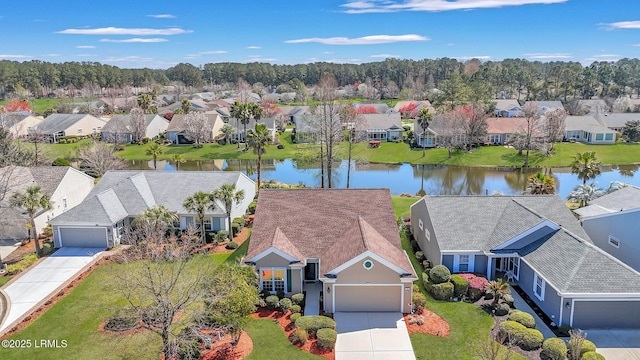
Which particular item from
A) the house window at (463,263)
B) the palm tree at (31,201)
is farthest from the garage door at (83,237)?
the house window at (463,263)

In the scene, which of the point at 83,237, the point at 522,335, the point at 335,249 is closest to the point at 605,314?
the point at 522,335

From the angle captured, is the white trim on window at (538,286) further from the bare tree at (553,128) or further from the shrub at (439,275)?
the bare tree at (553,128)

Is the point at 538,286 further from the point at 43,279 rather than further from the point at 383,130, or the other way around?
the point at 383,130

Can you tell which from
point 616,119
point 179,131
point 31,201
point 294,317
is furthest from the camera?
point 616,119

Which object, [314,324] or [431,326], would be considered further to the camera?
[431,326]

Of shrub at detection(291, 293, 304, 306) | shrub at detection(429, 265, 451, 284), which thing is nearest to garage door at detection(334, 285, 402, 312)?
shrub at detection(291, 293, 304, 306)

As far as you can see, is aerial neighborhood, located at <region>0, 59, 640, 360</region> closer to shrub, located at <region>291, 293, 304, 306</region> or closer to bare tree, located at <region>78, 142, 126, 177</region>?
shrub, located at <region>291, 293, 304, 306</region>
